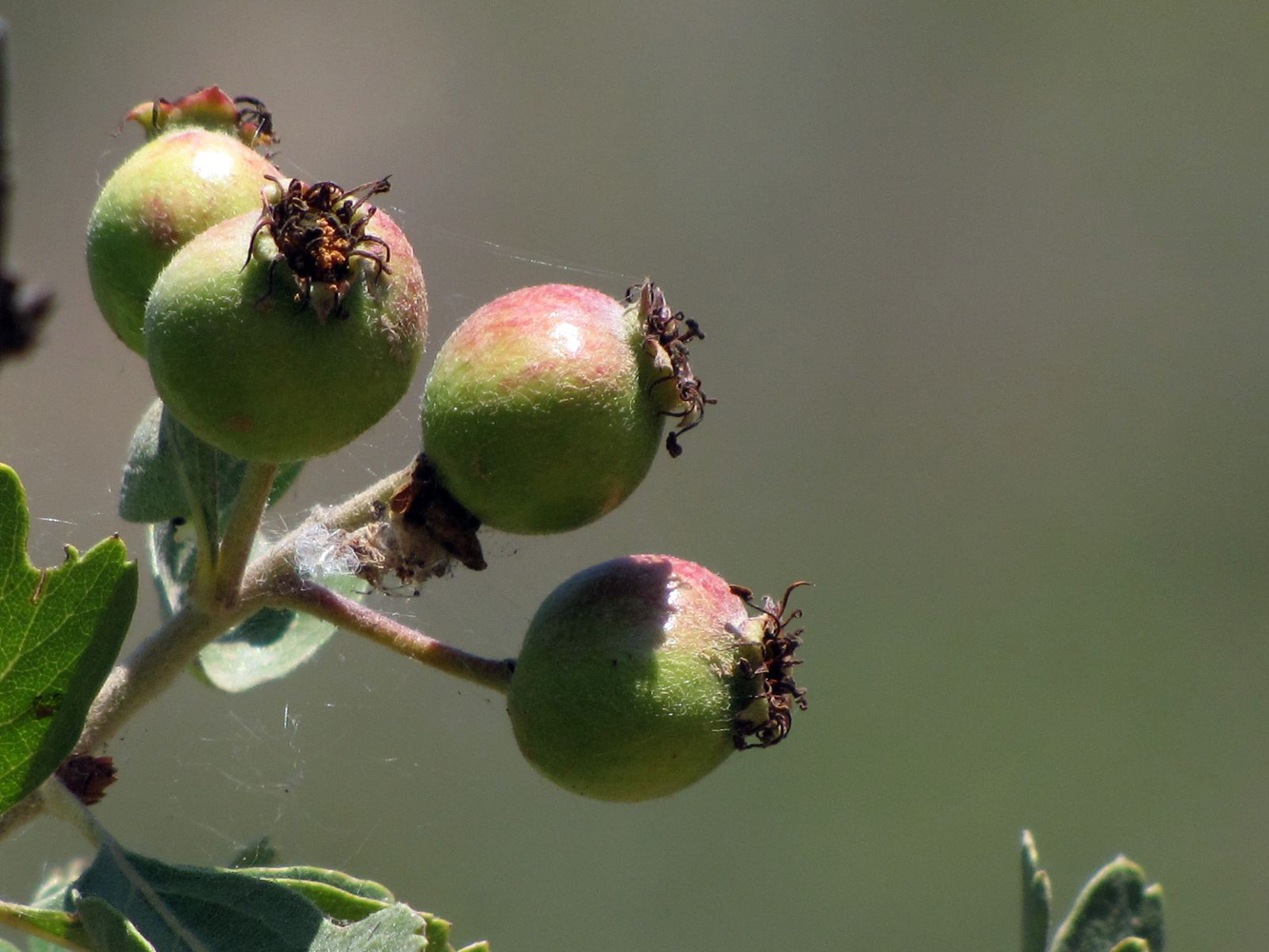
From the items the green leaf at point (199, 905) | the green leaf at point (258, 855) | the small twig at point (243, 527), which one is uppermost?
the small twig at point (243, 527)

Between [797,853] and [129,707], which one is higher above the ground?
[129,707]

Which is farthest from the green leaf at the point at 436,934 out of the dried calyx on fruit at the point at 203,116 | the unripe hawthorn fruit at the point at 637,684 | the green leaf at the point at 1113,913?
the dried calyx on fruit at the point at 203,116

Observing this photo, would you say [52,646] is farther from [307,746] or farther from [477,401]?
[307,746]

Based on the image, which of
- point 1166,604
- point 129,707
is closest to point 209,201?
point 129,707

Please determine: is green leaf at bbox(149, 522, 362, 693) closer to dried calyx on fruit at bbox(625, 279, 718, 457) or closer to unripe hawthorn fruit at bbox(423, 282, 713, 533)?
unripe hawthorn fruit at bbox(423, 282, 713, 533)

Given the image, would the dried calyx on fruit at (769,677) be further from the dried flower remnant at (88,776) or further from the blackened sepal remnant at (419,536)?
the dried flower remnant at (88,776)

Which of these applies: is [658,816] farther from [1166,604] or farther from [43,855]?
[1166,604]
